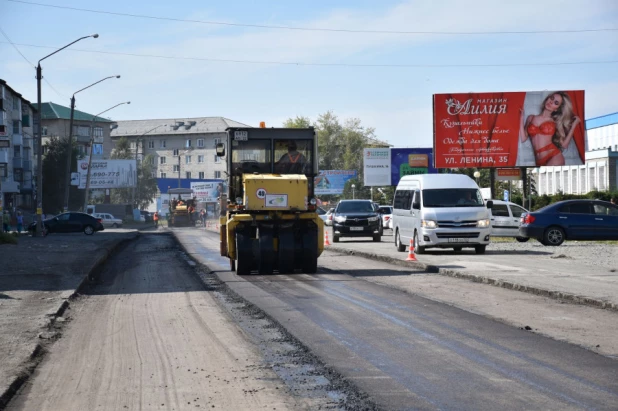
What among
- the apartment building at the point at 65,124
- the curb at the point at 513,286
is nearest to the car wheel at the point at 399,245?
the curb at the point at 513,286

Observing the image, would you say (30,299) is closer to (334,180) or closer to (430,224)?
(430,224)

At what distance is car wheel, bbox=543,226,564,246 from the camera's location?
3134 centimetres

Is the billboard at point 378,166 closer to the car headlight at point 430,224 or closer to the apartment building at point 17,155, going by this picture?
the apartment building at point 17,155

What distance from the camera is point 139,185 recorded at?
13812cm

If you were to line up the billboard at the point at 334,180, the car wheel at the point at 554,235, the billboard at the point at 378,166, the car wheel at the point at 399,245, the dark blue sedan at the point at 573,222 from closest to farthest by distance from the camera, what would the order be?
the car wheel at the point at 399,245
the dark blue sedan at the point at 573,222
the car wheel at the point at 554,235
the billboard at the point at 378,166
the billboard at the point at 334,180

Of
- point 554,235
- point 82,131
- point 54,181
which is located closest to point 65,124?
point 82,131

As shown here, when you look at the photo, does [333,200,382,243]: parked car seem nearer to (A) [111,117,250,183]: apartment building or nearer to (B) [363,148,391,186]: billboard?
(B) [363,148,391,186]: billboard

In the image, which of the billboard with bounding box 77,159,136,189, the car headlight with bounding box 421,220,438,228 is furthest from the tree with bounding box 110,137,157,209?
the car headlight with bounding box 421,220,438,228

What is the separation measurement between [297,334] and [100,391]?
3.41m

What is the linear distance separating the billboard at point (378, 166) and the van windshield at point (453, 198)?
5854 cm

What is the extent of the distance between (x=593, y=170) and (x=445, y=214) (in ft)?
184

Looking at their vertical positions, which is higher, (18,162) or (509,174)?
(18,162)

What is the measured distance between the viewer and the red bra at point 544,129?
4631cm

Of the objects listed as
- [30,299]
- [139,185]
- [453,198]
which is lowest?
[30,299]
